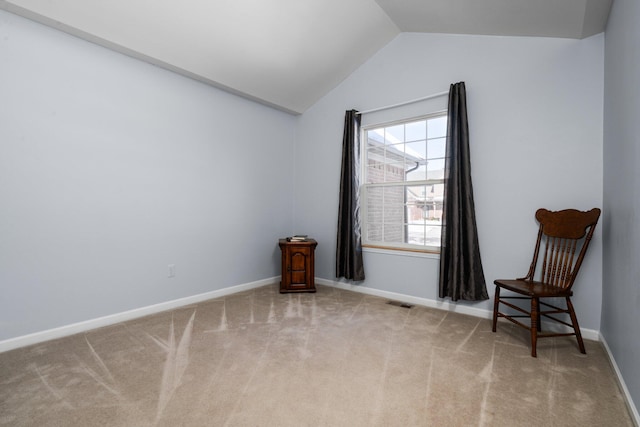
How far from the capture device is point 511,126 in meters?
2.86

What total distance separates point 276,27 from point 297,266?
2579 mm

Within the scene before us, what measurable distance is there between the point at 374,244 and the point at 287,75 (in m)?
2.26

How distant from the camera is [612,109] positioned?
7.13 feet

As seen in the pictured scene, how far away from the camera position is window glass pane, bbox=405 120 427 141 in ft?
11.4

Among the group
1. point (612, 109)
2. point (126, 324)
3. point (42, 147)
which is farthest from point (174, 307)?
point (612, 109)

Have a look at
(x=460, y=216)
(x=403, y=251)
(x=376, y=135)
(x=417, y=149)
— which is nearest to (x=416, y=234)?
(x=403, y=251)

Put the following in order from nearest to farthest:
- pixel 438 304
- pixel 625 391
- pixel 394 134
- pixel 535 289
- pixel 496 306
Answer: pixel 625 391 < pixel 535 289 < pixel 496 306 < pixel 438 304 < pixel 394 134

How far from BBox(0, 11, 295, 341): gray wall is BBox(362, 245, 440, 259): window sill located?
1.51m

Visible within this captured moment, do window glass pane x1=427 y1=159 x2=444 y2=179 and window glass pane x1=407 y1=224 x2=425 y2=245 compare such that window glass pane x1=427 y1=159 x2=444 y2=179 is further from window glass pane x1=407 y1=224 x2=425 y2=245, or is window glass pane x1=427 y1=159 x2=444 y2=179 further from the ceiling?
the ceiling

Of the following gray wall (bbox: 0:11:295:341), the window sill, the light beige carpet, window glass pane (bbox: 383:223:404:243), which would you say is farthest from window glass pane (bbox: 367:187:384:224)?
gray wall (bbox: 0:11:295:341)

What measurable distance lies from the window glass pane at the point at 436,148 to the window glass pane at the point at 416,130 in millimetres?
119

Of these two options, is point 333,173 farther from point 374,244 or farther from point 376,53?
point 376,53

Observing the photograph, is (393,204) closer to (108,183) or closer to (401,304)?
(401,304)

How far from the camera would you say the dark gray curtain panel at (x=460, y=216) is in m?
2.97
